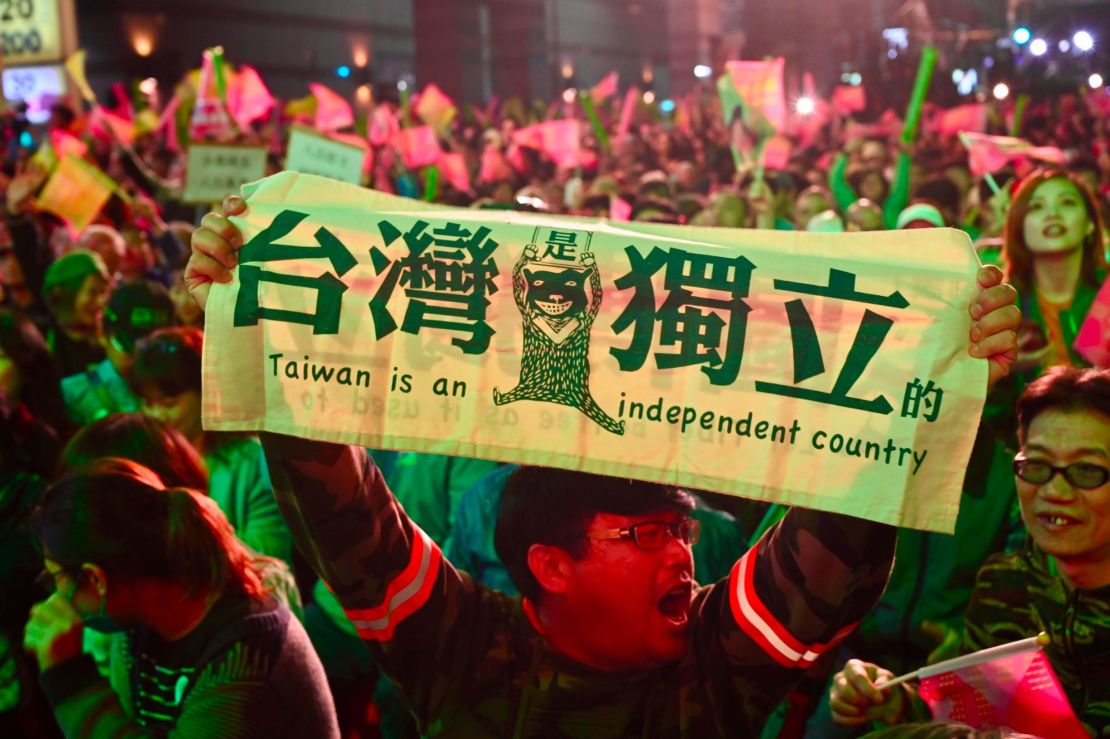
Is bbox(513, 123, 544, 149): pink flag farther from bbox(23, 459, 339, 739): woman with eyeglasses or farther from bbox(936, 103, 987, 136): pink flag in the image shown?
bbox(23, 459, 339, 739): woman with eyeglasses

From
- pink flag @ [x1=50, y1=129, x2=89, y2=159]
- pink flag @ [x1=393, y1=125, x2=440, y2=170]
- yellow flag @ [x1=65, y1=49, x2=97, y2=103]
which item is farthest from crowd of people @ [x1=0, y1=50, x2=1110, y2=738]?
pink flag @ [x1=393, y1=125, x2=440, y2=170]

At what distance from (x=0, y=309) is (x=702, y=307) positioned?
3.92 meters

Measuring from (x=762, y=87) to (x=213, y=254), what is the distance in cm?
873

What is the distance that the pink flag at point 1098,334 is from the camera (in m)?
3.38

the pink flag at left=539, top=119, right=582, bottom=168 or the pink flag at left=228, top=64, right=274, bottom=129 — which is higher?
the pink flag at left=228, top=64, right=274, bottom=129

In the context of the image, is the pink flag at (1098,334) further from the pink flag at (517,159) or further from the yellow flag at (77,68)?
the pink flag at (517,159)

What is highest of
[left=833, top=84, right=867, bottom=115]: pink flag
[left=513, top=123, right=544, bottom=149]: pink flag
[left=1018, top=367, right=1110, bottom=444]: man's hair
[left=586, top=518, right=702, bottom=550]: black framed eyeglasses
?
[left=833, top=84, right=867, bottom=115]: pink flag

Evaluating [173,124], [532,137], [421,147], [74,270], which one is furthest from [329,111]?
[74,270]

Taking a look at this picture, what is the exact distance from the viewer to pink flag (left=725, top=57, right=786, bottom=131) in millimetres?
10086

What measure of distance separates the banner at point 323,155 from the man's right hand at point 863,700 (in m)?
5.58

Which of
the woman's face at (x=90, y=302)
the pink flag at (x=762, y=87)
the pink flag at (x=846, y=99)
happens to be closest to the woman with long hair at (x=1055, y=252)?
the woman's face at (x=90, y=302)

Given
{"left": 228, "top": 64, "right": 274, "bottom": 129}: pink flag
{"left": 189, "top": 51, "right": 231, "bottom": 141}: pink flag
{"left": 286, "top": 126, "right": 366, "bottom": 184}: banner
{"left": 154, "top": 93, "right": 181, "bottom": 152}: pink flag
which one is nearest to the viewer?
{"left": 286, "top": 126, "right": 366, "bottom": 184}: banner

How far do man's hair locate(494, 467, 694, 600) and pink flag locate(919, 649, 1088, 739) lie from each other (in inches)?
20.9

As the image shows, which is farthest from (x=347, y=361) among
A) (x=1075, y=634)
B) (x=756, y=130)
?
(x=756, y=130)
